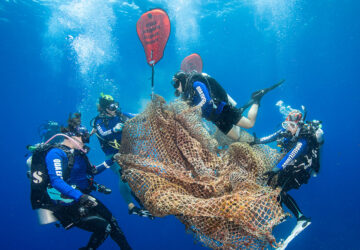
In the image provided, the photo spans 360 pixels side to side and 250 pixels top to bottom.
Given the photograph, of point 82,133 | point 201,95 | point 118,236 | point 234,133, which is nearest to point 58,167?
point 82,133

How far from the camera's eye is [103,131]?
17.0 feet

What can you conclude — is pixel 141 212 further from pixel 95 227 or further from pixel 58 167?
pixel 58 167

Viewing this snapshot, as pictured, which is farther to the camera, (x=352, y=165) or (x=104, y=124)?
(x=352, y=165)

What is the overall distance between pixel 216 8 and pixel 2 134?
213 feet

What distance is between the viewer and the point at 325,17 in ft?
123

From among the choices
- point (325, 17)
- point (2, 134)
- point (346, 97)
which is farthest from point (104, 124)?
point (346, 97)

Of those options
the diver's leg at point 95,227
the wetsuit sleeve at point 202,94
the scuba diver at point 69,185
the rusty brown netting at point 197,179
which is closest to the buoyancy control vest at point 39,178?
the scuba diver at point 69,185

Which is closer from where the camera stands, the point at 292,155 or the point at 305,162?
the point at 292,155

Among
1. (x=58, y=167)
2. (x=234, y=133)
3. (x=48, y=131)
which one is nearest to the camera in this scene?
(x=58, y=167)

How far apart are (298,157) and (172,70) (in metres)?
47.0

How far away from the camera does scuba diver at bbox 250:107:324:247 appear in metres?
3.32

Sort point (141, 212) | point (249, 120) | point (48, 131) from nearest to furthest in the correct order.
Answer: point (141, 212)
point (249, 120)
point (48, 131)

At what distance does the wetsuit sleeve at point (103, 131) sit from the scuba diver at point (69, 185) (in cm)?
114

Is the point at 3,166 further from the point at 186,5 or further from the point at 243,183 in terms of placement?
the point at 243,183
